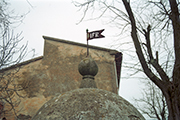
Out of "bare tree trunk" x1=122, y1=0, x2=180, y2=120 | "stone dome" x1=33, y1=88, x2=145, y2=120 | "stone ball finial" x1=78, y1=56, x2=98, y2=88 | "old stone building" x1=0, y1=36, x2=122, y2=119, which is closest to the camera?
"stone dome" x1=33, y1=88, x2=145, y2=120

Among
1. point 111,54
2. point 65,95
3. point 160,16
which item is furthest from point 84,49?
Result: point 65,95

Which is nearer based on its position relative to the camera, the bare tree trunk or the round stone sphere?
the round stone sphere

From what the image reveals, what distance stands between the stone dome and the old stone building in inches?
227

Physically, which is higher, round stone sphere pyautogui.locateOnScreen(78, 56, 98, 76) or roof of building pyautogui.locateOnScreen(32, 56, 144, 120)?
round stone sphere pyautogui.locateOnScreen(78, 56, 98, 76)

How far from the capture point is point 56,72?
8.09 meters

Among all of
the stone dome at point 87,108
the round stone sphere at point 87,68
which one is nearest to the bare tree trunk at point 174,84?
the round stone sphere at point 87,68

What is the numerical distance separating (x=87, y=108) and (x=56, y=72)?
6533 mm

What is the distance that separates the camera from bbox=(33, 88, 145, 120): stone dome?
67.3 inches

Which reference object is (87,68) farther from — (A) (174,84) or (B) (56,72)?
(B) (56,72)

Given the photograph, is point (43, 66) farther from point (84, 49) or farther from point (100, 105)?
point (100, 105)

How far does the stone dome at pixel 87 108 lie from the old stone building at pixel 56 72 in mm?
5753

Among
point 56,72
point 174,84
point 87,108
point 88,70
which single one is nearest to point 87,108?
point 87,108

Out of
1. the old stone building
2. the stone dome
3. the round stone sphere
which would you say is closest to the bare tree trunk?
the round stone sphere

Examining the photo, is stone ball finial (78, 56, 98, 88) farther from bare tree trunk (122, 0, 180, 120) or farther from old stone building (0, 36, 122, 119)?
old stone building (0, 36, 122, 119)
